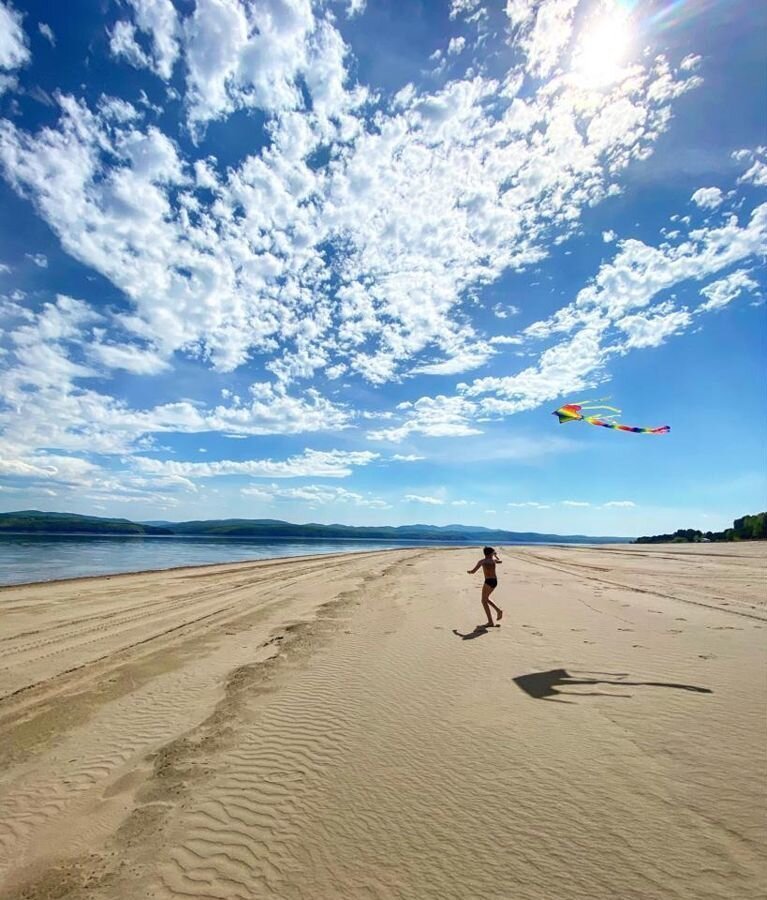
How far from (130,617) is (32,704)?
8.59 metres

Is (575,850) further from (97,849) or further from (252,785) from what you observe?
(97,849)

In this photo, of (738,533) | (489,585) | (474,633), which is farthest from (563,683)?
(738,533)

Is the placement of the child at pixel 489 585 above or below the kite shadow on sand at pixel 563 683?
above

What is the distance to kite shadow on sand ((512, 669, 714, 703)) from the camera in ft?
26.1

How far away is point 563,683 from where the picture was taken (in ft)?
28.0

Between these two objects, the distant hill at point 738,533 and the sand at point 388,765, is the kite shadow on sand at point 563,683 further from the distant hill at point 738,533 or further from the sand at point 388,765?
the distant hill at point 738,533

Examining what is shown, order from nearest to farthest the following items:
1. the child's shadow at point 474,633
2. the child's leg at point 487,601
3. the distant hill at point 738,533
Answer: the child's shadow at point 474,633
the child's leg at point 487,601
the distant hill at point 738,533

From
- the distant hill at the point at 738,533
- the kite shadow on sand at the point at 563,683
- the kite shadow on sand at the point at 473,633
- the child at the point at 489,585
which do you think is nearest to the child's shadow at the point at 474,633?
the kite shadow on sand at the point at 473,633

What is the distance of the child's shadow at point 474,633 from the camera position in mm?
12219

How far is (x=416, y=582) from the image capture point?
25.9 metres

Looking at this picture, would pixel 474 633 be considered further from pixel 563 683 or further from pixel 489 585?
pixel 563 683

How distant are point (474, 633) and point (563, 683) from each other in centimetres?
428

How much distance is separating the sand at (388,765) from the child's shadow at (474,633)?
0.44ft

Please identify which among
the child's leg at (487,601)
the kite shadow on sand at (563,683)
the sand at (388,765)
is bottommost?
the sand at (388,765)
